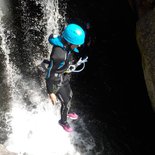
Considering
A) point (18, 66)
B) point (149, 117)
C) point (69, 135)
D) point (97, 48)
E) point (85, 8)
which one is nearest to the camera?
point (69, 135)

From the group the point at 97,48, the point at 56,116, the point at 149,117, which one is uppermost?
the point at 97,48

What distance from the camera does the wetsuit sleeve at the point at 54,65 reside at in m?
5.79

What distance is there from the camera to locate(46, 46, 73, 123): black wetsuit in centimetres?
580

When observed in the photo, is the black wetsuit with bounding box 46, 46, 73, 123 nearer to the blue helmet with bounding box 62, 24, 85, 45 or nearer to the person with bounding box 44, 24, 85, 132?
the person with bounding box 44, 24, 85, 132

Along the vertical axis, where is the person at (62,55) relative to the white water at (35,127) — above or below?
above

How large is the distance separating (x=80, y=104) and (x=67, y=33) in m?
3.44

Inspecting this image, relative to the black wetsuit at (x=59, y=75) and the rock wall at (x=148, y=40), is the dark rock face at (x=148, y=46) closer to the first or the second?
the rock wall at (x=148, y=40)

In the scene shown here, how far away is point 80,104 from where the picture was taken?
880 cm

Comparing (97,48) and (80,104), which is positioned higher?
(97,48)

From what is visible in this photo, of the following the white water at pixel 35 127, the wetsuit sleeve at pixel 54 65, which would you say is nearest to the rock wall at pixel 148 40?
the white water at pixel 35 127

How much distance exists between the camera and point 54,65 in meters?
5.92

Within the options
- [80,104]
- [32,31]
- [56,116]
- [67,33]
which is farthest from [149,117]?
[32,31]

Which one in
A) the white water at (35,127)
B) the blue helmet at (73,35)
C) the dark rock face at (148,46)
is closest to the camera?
the blue helmet at (73,35)

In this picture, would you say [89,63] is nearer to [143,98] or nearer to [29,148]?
[143,98]
